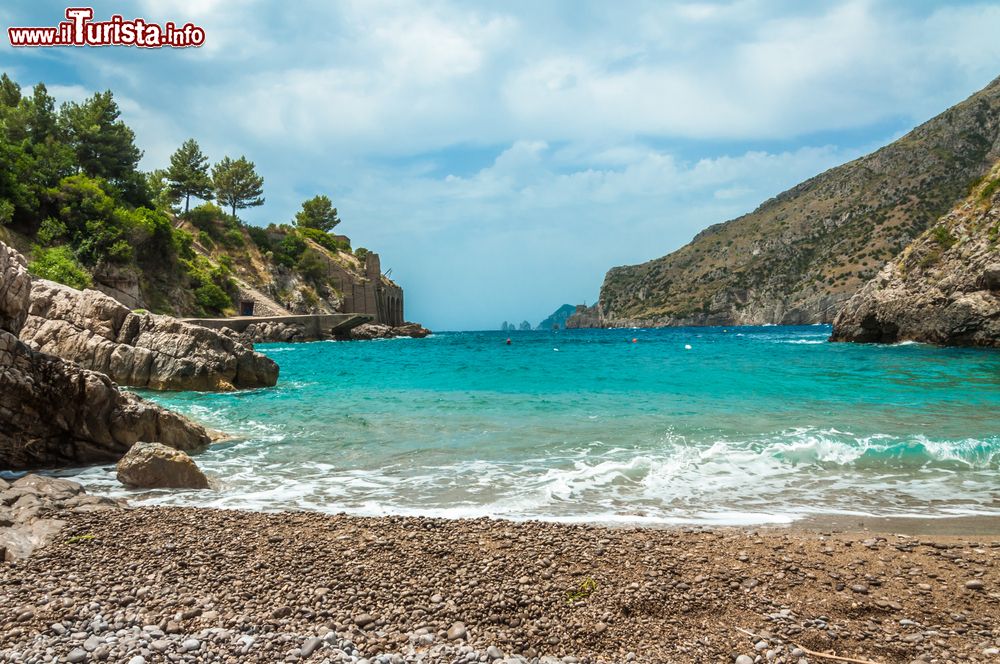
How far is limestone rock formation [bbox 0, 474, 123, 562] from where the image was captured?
5.94m

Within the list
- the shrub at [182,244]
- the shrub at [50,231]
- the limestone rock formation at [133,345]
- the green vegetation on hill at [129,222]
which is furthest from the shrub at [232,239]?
the limestone rock formation at [133,345]

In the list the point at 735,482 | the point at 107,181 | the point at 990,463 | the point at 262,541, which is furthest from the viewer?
the point at 107,181

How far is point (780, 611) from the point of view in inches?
185

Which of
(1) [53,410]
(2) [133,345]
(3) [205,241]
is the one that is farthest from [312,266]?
(1) [53,410]

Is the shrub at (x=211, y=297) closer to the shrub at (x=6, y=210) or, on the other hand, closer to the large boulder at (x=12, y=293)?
the shrub at (x=6, y=210)

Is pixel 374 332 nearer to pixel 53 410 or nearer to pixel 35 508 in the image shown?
pixel 53 410

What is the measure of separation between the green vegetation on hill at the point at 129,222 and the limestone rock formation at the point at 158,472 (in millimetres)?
36080

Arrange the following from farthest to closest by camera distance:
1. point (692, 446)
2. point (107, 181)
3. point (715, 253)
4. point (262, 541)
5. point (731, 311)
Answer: point (715, 253)
point (731, 311)
point (107, 181)
point (692, 446)
point (262, 541)

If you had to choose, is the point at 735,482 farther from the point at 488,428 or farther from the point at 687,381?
the point at 687,381

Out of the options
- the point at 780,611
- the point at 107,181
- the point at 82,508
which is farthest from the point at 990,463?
the point at 107,181

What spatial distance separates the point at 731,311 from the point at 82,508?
14988 cm

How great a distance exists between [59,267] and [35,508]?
4162 cm

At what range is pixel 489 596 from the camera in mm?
4867

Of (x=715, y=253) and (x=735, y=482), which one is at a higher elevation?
(x=715, y=253)
